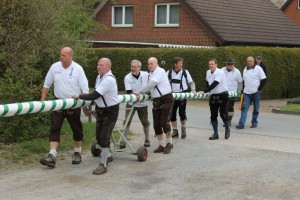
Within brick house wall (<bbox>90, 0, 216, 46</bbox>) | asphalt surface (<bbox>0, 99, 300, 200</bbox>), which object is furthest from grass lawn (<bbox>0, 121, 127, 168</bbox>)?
brick house wall (<bbox>90, 0, 216, 46</bbox>)

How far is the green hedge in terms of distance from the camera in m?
21.2

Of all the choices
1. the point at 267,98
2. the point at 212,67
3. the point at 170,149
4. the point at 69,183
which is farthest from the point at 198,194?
the point at 267,98

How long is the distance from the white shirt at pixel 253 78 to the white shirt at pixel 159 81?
4.63 m

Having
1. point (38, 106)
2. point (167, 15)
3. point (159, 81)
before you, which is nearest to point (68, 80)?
point (38, 106)

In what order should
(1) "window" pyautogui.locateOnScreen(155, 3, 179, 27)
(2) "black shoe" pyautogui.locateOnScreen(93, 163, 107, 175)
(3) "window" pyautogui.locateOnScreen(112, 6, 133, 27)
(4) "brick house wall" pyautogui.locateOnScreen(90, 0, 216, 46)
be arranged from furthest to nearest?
(3) "window" pyautogui.locateOnScreen(112, 6, 133, 27)
(1) "window" pyautogui.locateOnScreen(155, 3, 179, 27)
(4) "brick house wall" pyautogui.locateOnScreen(90, 0, 216, 46)
(2) "black shoe" pyautogui.locateOnScreen(93, 163, 107, 175)

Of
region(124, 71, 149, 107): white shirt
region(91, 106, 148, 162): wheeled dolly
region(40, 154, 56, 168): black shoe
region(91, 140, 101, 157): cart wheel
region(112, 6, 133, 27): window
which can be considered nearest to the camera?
region(40, 154, 56, 168): black shoe

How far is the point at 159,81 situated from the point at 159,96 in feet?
0.96

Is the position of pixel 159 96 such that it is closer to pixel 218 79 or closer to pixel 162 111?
pixel 162 111

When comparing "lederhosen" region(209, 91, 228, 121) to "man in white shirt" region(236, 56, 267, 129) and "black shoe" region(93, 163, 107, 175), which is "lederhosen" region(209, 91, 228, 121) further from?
"black shoe" region(93, 163, 107, 175)

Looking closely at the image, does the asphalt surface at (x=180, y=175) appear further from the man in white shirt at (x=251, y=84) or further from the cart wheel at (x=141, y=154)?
the man in white shirt at (x=251, y=84)

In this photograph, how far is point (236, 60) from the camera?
68.4ft

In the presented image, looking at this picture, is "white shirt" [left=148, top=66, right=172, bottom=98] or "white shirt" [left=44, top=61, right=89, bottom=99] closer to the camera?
"white shirt" [left=44, top=61, right=89, bottom=99]

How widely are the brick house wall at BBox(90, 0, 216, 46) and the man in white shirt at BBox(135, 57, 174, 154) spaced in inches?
713

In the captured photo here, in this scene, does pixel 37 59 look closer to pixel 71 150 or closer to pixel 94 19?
pixel 71 150
